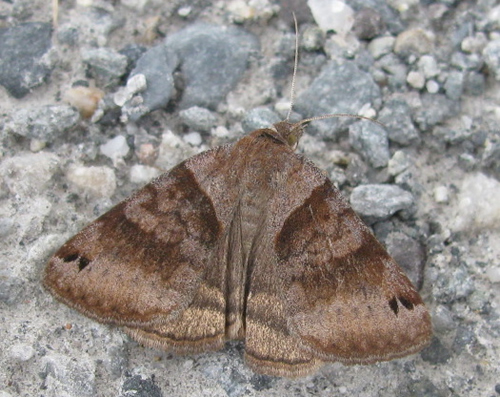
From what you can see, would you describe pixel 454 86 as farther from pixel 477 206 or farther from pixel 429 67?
pixel 477 206

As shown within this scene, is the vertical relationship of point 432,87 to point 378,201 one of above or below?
above

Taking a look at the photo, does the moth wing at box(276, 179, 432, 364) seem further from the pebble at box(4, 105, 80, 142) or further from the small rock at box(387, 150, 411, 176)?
the pebble at box(4, 105, 80, 142)

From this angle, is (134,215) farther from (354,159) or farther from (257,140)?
(354,159)

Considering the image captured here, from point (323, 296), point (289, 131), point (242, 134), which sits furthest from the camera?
point (242, 134)

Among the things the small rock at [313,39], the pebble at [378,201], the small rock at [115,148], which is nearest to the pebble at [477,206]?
the pebble at [378,201]

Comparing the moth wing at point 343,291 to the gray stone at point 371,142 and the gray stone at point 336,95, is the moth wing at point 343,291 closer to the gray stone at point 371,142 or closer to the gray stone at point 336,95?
the gray stone at point 371,142

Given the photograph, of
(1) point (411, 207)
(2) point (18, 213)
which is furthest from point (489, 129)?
(2) point (18, 213)

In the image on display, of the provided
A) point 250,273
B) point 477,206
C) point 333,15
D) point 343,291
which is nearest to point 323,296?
point 343,291
